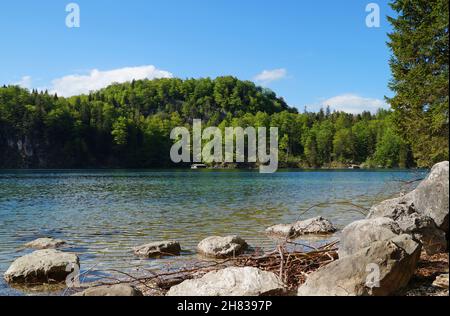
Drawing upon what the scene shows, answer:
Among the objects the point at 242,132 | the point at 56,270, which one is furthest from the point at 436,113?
the point at 242,132

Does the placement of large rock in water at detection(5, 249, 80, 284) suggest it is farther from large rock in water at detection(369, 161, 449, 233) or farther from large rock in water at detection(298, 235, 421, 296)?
large rock in water at detection(369, 161, 449, 233)

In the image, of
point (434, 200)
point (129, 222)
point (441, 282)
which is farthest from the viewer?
point (129, 222)

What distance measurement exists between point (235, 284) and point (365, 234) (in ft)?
9.39

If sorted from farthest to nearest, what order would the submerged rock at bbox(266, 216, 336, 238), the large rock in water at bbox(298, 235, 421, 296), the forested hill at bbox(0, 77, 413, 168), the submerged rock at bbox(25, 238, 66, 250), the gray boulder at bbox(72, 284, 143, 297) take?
the forested hill at bbox(0, 77, 413, 168)
the submerged rock at bbox(266, 216, 336, 238)
the submerged rock at bbox(25, 238, 66, 250)
the gray boulder at bbox(72, 284, 143, 297)
the large rock in water at bbox(298, 235, 421, 296)

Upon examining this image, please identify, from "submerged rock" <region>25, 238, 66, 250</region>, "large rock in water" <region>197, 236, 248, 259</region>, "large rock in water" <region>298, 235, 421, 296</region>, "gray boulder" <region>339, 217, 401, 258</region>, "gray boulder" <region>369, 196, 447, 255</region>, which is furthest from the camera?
"submerged rock" <region>25, 238, 66, 250</region>

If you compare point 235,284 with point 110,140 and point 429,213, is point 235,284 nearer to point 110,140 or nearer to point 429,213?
point 429,213

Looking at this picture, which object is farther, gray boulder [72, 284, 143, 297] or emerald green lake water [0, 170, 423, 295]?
emerald green lake water [0, 170, 423, 295]

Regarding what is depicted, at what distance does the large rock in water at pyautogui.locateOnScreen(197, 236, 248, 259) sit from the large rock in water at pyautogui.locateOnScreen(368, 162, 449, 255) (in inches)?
269

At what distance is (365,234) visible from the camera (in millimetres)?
8570

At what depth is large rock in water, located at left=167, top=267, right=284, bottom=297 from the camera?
7.41 meters

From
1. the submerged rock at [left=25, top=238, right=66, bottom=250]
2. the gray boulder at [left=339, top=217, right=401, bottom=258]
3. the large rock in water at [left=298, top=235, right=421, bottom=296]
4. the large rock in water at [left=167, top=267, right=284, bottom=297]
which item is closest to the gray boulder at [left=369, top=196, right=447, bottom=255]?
the gray boulder at [left=339, top=217, right=401, bottom=258]

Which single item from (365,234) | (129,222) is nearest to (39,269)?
(365,234)
